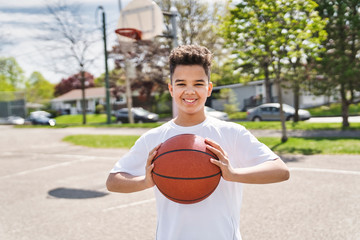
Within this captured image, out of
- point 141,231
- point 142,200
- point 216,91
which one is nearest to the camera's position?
point 141,231

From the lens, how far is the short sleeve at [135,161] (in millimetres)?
2182

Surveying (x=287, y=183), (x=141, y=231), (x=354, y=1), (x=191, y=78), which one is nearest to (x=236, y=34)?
(x=287, y=183)

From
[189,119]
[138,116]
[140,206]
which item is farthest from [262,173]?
[138,116]

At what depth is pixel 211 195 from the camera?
2.11m

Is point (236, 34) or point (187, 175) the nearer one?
point (187, 175)

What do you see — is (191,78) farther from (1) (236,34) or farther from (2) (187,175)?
(1) (236,34)

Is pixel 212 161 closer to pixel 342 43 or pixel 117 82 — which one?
pixel 342 43

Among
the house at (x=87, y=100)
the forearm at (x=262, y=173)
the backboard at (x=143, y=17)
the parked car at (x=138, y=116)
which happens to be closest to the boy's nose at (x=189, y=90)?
the forearm at (x=262, y=173)

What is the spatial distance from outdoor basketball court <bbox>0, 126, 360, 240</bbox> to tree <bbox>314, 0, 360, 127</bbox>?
298 inches

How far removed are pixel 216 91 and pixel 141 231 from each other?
→ 41.0m

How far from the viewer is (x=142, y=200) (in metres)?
6.21

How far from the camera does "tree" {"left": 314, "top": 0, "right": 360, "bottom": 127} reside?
15227mm

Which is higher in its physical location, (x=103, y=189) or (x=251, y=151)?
(x=251, y=151)

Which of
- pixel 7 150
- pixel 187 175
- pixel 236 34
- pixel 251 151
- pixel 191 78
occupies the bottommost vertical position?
pixel 7 150
